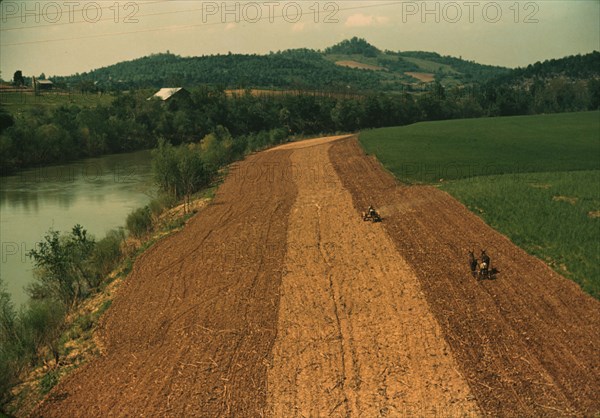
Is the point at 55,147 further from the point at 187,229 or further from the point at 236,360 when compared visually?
the point at 236,360

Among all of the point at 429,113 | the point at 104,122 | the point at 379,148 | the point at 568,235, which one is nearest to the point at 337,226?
the point at 568,235

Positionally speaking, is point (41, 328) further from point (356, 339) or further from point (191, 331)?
point (356, 339)

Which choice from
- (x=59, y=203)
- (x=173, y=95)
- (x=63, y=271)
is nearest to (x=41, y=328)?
(x=63, y=271)

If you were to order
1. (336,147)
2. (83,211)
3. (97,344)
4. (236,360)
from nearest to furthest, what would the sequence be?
(236,360) < (97,344) < (83,211) < (336,147)

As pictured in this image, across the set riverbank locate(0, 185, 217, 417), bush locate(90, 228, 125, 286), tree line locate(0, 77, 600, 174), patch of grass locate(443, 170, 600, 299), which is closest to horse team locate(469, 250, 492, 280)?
patch of grass locate(443, 170, 600, 299)

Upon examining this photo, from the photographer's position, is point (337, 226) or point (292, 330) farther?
point (337, 226)

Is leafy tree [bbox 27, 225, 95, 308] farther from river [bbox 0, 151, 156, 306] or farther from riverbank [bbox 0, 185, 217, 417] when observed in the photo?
river [bbox 0, 151, 156, 306]

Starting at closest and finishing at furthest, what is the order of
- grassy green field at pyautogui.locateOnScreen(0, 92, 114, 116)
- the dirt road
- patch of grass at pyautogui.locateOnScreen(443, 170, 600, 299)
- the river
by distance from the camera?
1. the dirt road
2. patch of grass at pyautogui.locateOnScreen(443, 170, 600, 299)
3. the river
4. grassy green field at pyautogui.locateOnScreen(0, 92, 114, 116)
